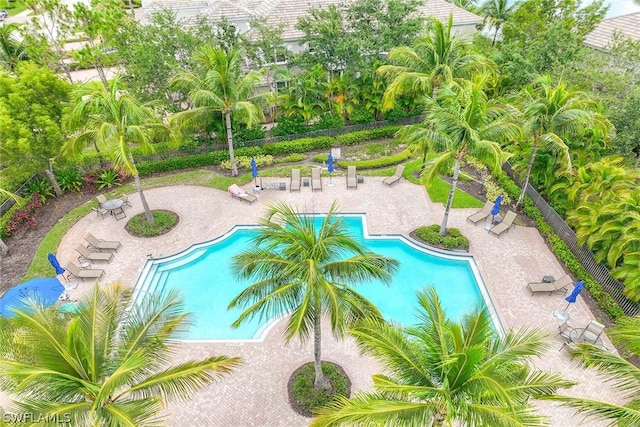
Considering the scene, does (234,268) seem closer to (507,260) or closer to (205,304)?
(205,304)

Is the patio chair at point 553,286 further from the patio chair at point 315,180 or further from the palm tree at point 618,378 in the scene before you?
the patio chair at point 315,180

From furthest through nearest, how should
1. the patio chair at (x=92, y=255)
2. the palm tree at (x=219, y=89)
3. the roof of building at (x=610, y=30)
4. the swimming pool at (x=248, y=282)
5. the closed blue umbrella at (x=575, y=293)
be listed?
the roof of building at (x=610, y=30), the palm tree at (x=219, y=89), the patio chair at (x=92, y=255), the swimming pool at (x=248, y=282), the closed blue umbrella at (x=575, y=293)

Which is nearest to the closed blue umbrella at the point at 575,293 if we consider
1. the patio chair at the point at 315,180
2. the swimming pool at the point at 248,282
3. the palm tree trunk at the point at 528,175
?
the swimming pool at the point at 248,282

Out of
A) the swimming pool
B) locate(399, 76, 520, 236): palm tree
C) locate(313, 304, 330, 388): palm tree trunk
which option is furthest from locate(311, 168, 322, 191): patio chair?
locate(313, 304, 330, 388): palm tree trunk

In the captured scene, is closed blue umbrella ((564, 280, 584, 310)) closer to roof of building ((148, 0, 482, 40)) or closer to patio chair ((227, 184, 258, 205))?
patio chair ((227, 184, 258, 205))

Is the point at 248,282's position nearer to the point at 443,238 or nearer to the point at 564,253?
the point at 443,238

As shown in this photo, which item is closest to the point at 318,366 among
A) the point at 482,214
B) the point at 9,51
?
the point at 482,214

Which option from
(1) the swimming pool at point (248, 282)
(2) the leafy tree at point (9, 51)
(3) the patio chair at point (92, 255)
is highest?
(2) the leafy tree at point (9, 51)

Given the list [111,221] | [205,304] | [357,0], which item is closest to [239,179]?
[111,221]
